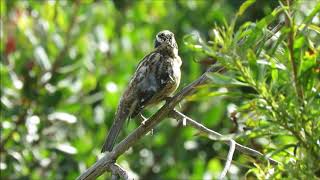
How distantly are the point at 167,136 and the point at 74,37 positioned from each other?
1127mm

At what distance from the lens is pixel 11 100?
258 inches

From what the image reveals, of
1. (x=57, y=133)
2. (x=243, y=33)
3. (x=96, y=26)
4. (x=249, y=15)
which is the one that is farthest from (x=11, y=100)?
(x=243, y=33)

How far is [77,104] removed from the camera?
647 cm

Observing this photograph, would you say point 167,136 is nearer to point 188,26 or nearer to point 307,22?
point 188,26

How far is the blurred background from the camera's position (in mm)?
6340

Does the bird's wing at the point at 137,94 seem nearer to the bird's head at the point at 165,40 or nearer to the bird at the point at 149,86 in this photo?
the bird at the point at 149,86

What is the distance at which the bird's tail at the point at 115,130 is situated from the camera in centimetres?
395

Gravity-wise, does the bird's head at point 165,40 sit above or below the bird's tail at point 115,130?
above

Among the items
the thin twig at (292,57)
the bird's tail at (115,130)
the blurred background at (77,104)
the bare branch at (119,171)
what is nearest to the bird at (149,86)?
the bird's tail at (115,130)

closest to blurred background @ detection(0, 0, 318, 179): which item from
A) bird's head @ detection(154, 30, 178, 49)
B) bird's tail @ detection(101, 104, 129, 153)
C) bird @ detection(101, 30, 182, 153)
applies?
bird's head @ detection(154, 30, 178, 49)

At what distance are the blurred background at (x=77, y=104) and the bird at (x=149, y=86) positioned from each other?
1.77 m

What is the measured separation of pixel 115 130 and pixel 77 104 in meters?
2.41

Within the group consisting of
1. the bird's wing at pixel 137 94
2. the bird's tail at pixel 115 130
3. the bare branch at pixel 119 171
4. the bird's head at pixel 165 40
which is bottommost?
the bare branch at pixel 119 171

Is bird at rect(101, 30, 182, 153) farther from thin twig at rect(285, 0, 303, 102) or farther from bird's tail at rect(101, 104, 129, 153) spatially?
thin twig at rect(285, 0, 303, 102)
